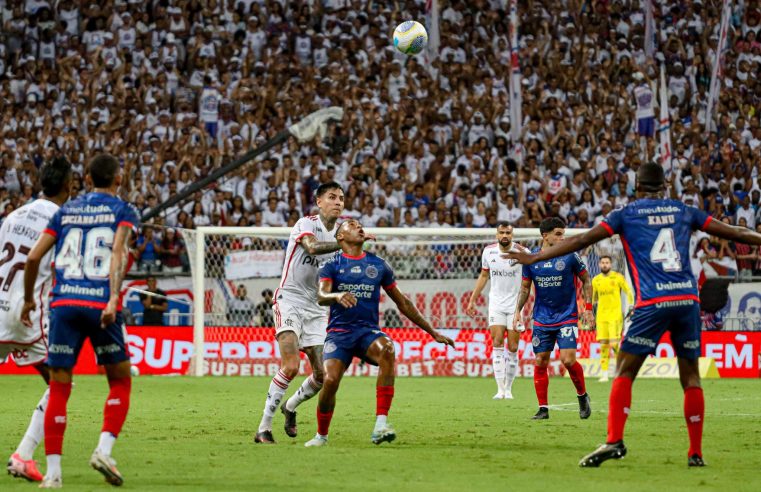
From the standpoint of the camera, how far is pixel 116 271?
8859mm

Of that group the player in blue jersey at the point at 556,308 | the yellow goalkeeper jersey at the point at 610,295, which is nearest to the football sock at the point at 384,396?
the player in blue jersey at the point at 556,308

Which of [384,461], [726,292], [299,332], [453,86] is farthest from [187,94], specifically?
[384,461]

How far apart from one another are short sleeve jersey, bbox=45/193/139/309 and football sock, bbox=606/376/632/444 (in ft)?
13.2

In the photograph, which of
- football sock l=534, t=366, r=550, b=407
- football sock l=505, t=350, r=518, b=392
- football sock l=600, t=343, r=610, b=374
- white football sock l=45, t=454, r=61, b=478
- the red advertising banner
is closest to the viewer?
white football sock l=45, t=454, r=61, b=478

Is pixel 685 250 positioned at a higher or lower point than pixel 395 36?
lower

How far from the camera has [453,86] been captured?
32344 millimetres

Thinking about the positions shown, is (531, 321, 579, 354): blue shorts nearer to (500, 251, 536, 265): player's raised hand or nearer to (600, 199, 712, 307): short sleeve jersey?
(600, 199, 712, 307): short sleeve jersey

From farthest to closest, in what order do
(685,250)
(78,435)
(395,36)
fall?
(395,36) → (78,435) → (685,250)

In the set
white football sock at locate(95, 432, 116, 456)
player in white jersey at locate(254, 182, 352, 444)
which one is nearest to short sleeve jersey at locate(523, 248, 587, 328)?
player in white jersey at locate(254, 182, 352, 444)

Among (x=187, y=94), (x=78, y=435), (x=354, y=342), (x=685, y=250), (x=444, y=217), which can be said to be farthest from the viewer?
(x=187, y=94)

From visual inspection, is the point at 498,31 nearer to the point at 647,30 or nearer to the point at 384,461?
the point at 647,30

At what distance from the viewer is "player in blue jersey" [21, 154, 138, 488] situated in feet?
29.1

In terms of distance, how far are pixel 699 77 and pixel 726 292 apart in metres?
9.20

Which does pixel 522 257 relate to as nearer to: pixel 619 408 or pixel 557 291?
pixel 619 408
